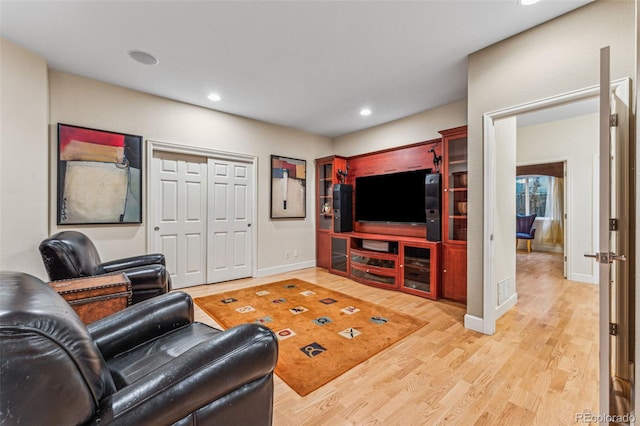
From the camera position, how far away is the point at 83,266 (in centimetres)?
227

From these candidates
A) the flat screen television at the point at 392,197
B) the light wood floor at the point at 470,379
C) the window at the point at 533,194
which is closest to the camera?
the light wood floor at the point at 470,379

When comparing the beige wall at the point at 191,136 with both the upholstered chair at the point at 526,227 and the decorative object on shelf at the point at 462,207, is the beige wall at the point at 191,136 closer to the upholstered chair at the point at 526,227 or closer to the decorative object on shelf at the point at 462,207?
the decorative object on shelf at the point at 462,207

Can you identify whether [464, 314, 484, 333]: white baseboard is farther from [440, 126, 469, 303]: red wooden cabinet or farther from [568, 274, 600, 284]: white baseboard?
[568, 274, 600, 284]: white baseboard

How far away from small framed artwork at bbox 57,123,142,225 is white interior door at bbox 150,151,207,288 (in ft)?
0.82

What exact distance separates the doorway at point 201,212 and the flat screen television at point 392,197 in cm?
183

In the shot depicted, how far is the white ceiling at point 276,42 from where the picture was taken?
2.05 meters

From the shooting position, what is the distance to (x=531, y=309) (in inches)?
122

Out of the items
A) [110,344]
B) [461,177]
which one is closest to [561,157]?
[461,177]

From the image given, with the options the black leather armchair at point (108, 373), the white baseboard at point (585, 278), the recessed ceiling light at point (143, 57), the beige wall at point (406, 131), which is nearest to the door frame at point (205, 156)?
the recessed ceiling light at point (143, 57)

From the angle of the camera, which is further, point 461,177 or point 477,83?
point 461,177

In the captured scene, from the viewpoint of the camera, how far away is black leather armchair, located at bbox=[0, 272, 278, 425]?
0.63 metres

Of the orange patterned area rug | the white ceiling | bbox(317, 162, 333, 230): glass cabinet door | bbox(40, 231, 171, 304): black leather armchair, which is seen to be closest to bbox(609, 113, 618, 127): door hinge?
the white ceiling

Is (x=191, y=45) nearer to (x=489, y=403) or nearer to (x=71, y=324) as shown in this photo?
(x=71, y=324)

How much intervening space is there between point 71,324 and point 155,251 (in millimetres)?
3258
